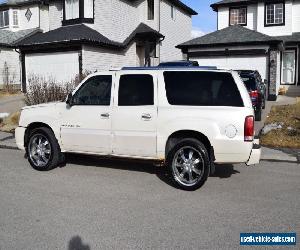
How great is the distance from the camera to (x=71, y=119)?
764 cm

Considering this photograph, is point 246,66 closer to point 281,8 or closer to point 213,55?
point 213,55

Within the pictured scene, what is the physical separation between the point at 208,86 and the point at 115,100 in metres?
1.74

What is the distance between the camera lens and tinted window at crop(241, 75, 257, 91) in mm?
14258

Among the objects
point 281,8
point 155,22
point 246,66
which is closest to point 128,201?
point 246,66

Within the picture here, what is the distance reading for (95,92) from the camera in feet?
24.9

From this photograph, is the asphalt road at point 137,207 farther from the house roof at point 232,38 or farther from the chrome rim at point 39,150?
the house roof at point 232,38

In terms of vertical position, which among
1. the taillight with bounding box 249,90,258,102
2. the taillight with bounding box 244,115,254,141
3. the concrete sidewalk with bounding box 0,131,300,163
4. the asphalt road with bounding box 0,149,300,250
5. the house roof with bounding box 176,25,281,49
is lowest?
the asphalt road with bounding box 0,149,300,250

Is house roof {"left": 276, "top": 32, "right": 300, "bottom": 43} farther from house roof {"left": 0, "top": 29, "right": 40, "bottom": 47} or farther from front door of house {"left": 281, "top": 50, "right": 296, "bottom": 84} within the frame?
house roof {"left": 0, "top": 29, "right": 40, "bottom": 47}

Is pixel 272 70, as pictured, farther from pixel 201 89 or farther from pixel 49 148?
pixel 49 148

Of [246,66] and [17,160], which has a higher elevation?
[246,66]

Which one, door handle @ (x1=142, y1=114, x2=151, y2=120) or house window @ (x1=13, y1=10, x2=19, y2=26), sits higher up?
house window @ (x1=13, y1=10, x2=19, y2=26)

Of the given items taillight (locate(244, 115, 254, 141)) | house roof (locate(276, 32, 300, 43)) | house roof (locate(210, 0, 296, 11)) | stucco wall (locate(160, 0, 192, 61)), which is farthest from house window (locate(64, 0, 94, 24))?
taillight (locate(244, 115, 254, 141))

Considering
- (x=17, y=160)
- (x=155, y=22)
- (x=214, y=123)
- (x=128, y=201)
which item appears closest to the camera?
(x=128, y=201)

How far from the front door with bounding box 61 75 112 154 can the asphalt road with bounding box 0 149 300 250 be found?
59 cm
